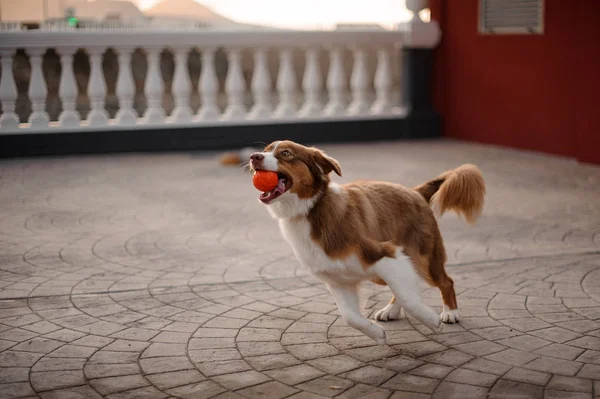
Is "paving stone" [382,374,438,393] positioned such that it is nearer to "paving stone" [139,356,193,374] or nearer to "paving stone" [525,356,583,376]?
"paving stone" [525,356,583,376]

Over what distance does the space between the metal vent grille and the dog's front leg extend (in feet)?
24.7

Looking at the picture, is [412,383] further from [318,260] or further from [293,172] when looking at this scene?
[293,172]

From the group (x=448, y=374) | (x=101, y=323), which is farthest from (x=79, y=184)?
(x=448, y=374)

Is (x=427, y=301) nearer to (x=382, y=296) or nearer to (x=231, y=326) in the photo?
(x=382, y=296)

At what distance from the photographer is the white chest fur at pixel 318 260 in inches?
162

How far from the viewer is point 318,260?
4.13 m

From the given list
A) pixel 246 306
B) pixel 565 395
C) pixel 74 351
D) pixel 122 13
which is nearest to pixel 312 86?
pixel 122 13

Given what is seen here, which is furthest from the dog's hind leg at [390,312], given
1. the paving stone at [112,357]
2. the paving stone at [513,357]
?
the paving stone at [112,357]

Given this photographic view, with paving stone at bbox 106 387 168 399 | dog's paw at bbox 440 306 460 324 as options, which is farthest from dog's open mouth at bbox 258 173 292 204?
dog's paw at bbox 440 306 460 324

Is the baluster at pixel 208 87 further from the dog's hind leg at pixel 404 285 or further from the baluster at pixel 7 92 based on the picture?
the dog's hind leg at pixel 404 285

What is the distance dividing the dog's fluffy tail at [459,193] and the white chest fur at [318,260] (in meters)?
0.86

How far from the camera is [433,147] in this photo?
11.7 metres

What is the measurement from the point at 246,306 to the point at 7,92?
710cm

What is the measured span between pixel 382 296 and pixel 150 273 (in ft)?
5.38
